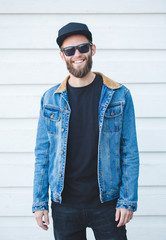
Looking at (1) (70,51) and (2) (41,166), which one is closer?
(1) (70,51)

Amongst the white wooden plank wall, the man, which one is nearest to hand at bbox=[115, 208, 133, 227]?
the man

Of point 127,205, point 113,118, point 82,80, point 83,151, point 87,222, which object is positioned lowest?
point 87,222

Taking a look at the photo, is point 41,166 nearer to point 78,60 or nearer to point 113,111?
point 113,111

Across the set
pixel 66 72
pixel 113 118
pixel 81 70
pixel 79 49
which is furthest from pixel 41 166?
pixel 66 72

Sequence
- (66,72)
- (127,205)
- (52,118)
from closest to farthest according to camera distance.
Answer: (127,205) → (52,118) → (66,72)

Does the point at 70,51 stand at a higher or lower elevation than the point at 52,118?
higher

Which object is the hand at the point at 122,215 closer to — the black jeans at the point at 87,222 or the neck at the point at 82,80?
the black jeans at the point at 87,222

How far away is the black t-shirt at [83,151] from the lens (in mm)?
1636

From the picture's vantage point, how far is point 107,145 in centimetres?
164

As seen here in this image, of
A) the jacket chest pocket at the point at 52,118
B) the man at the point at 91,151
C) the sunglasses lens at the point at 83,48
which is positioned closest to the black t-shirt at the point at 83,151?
the man at the point at 91,151

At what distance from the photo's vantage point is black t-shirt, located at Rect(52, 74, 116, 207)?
5.37 ft

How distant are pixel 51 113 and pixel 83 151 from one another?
1.23ft

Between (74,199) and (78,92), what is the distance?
76 centimetres

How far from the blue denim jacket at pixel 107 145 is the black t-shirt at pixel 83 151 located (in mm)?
38
